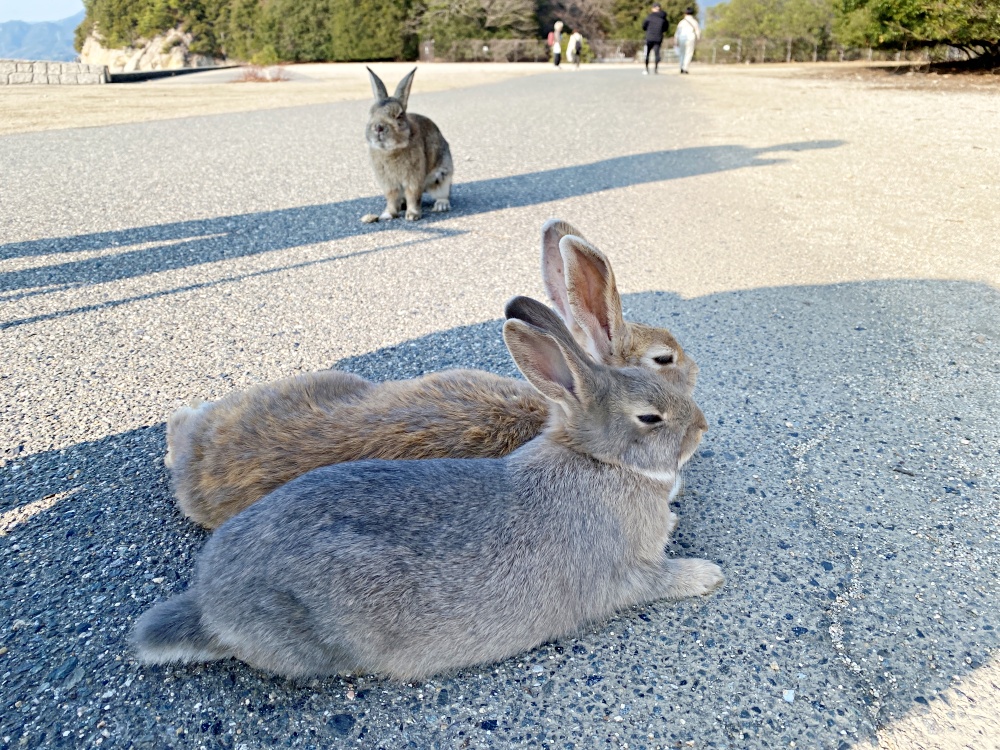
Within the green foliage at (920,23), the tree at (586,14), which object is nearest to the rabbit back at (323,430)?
the green foliage at (920,23)

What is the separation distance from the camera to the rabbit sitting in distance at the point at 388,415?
2941 mm

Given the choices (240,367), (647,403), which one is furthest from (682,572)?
(240,367)

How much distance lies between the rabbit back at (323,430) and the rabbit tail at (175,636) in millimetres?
524

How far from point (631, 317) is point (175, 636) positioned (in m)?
3.78

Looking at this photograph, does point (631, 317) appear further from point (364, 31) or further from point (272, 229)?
point (364, 31)

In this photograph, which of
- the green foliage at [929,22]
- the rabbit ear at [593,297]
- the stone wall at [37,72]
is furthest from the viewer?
the stone wall at [37,72]

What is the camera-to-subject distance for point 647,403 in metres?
2.83

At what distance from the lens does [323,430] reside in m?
2.99

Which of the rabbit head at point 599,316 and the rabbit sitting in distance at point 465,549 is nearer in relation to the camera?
the rabbit sitting in distance at point 465,549

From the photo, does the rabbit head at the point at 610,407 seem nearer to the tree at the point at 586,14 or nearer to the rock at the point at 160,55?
the rock at the point at 160,55

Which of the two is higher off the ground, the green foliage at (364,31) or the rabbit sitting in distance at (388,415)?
the green foliage at (364,31)

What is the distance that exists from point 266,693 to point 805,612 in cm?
193

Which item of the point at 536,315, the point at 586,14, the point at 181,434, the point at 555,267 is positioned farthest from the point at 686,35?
the point at 586,14

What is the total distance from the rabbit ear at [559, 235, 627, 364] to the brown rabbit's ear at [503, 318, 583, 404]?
50cm
